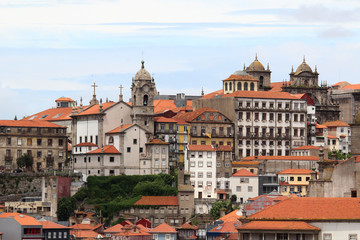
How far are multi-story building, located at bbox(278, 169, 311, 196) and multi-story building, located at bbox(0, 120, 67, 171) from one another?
36.2 m

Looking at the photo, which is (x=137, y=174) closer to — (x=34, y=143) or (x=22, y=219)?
(x=34, y=143)

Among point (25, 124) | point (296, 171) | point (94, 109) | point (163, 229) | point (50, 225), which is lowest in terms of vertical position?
point (163, 229)

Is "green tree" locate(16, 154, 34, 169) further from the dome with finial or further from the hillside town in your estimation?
the dome with finial

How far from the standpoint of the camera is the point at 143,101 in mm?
190000

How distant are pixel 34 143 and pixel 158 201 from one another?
27244 millimetres

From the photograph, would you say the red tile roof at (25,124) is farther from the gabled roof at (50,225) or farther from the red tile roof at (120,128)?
the gabled roof at (50,225)

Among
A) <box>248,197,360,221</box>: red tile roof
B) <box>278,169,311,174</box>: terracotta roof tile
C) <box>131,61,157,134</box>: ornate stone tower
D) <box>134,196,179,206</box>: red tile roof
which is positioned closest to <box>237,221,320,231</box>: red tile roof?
<box>248,197,360,221</box>: red tile roof

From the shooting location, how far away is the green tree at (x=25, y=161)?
7421 inches

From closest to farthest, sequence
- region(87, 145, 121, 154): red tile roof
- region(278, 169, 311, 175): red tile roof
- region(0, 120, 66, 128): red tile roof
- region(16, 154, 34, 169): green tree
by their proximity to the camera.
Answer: region(87, 145, 121, 154): red tile roof < region(278, 169, 311, 175): red tile roof < region(16, 154, 34, 169): green tree < region(0, 120, 66, 128): red tile roof

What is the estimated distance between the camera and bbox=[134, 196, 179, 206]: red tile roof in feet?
577

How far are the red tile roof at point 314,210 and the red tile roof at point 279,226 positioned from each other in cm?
63

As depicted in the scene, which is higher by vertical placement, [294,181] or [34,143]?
[34,143]

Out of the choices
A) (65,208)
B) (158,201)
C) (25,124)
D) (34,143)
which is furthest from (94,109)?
(158,201)

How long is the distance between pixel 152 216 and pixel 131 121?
66.0ft
